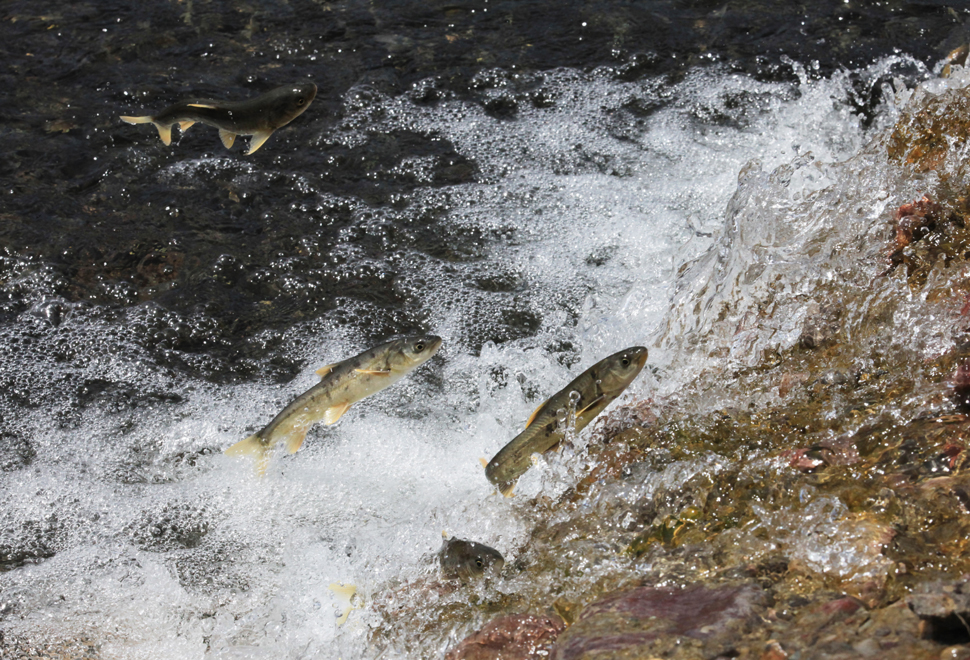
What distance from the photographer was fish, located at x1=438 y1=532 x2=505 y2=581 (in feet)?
9.60

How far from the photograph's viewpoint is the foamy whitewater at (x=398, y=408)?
346cm

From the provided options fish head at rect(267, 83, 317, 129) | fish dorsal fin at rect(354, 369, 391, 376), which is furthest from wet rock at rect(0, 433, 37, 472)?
fish head at rect(267, 83, 317, 129)

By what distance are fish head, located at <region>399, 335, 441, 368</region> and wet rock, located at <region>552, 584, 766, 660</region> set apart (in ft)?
4.37

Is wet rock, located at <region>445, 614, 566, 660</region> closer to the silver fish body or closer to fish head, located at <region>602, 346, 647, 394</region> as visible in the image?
the silver fish body

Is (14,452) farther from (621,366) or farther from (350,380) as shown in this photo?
(621,366)

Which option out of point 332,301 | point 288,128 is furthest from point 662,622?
point 288,128

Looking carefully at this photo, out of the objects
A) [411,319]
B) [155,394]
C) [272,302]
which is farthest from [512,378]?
[155,394]

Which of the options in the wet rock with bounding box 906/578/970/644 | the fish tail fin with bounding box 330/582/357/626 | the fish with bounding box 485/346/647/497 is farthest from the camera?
the fish tail fin with bounding box 330/582/357/626

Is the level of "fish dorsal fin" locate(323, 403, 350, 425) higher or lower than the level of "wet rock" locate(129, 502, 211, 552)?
higher

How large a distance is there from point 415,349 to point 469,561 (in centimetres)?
94

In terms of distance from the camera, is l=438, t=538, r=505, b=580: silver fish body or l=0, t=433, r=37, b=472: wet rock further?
l=0, t=433, r=37, b=472: wet rock

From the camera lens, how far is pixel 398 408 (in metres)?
4.37

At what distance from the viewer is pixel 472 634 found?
2.72 metres

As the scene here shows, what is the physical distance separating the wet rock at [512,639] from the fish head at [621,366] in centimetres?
90
